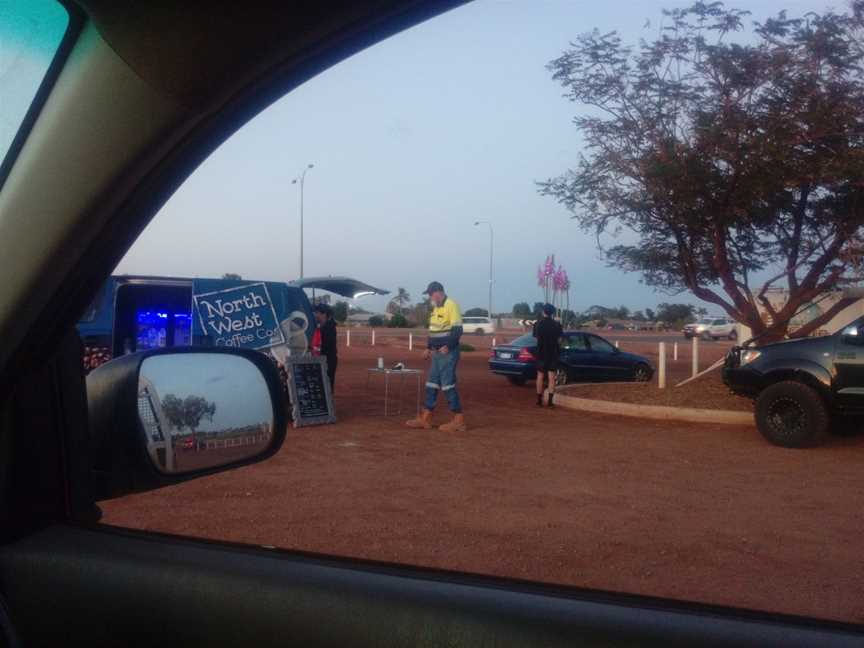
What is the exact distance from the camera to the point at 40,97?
6.70ft

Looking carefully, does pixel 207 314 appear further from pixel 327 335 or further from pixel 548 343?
pixel 548 343

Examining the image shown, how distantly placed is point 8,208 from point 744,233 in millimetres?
14294

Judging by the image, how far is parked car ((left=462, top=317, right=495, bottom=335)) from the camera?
117 ft

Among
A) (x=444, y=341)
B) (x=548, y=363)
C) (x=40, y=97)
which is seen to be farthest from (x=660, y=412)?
(x=40, y=97)

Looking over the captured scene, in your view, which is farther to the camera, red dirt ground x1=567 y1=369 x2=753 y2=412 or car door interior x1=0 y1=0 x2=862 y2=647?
red dirt ground x1=567 y1=369 x2=753 y2=412

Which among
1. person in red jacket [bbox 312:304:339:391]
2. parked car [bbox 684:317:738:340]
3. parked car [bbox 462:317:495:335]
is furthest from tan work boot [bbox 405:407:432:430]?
parked car [bbox 684:317:738:340]

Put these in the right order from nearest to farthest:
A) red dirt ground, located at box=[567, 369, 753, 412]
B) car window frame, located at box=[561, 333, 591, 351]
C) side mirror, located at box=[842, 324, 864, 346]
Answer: side mirror, located at box=[842, 324, 864, 346], red dirt ground, located at box=[567, 369, 753, 412], car window frame, located at box=[561, 333, 591, 351]

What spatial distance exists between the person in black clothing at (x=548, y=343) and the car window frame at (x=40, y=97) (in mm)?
14106

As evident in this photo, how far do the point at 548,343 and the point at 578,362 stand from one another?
15.8ft

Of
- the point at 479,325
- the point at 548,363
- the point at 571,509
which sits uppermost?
the point at 479,325

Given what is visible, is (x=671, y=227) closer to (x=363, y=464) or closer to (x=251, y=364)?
(x=363, y=464)

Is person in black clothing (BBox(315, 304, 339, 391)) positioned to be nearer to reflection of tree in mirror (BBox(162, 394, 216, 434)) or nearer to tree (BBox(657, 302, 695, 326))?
tree (BBox(657, 302, 695, 326))

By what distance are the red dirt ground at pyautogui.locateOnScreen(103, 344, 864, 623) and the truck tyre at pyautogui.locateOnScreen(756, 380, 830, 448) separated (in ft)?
0.73

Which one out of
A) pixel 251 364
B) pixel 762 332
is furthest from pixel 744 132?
pixel 251 364
